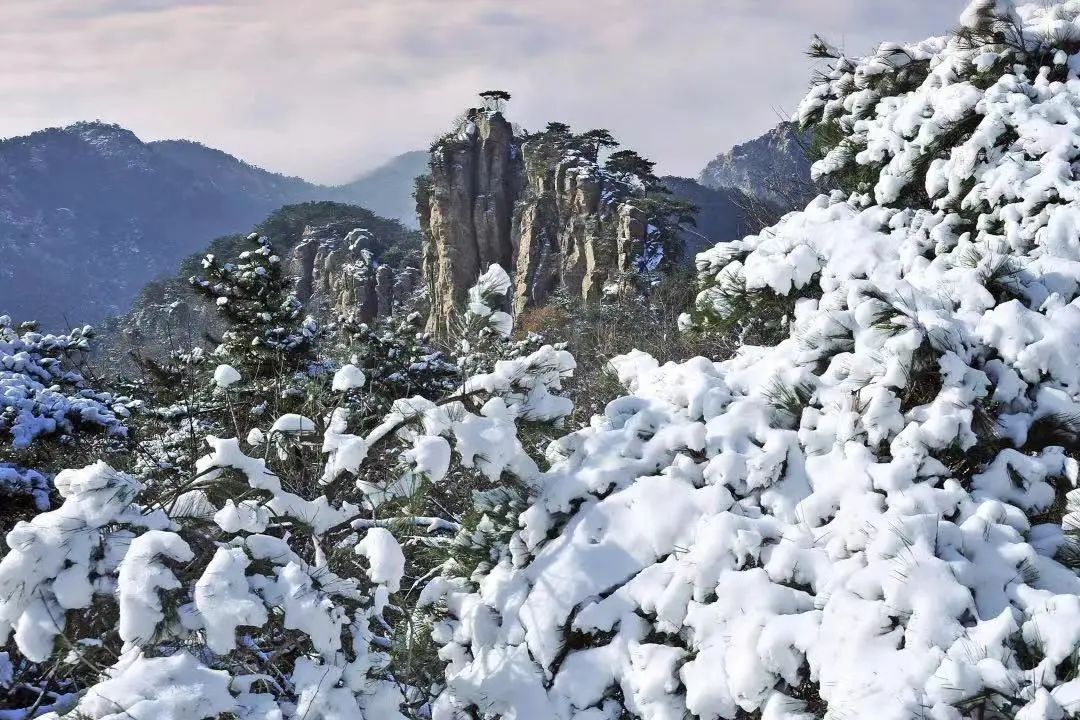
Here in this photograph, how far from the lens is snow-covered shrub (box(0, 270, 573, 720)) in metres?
2.22

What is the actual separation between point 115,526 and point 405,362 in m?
9.55

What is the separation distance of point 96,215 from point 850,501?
177m

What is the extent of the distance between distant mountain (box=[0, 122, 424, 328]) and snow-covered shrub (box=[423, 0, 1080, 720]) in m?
129

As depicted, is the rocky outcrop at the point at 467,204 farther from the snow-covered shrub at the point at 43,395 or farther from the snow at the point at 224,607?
the snow at the point at 224,607

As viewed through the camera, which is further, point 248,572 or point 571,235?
point 571,235

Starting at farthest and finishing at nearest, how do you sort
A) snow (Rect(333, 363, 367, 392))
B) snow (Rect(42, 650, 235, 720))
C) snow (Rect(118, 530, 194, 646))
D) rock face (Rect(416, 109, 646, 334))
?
rock face (Rect(416, 109, 646, 334))
snow (Rect(333, 363, 367, 392))
snow (Rect(118, 530, 194, 646))
snow (Rect(42, 650, 235, 720))

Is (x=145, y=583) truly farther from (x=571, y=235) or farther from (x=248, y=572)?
(x=571, y=235)

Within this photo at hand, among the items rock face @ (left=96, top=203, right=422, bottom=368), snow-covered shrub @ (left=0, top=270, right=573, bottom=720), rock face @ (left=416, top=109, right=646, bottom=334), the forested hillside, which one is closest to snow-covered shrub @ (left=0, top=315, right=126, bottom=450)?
the forested hillside

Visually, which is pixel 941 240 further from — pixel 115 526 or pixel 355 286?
pixel 355 286

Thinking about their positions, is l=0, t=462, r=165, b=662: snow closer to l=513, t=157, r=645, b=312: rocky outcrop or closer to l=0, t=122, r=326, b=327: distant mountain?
l=513, t=157, r=645, b=312: rocky outcrop

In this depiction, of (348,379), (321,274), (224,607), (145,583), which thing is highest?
(348,379)

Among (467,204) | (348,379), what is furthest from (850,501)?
(467,204)

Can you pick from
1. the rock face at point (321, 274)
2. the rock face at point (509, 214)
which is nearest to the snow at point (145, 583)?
the rock face at point (509, 214)

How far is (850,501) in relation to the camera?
8.69 ft
